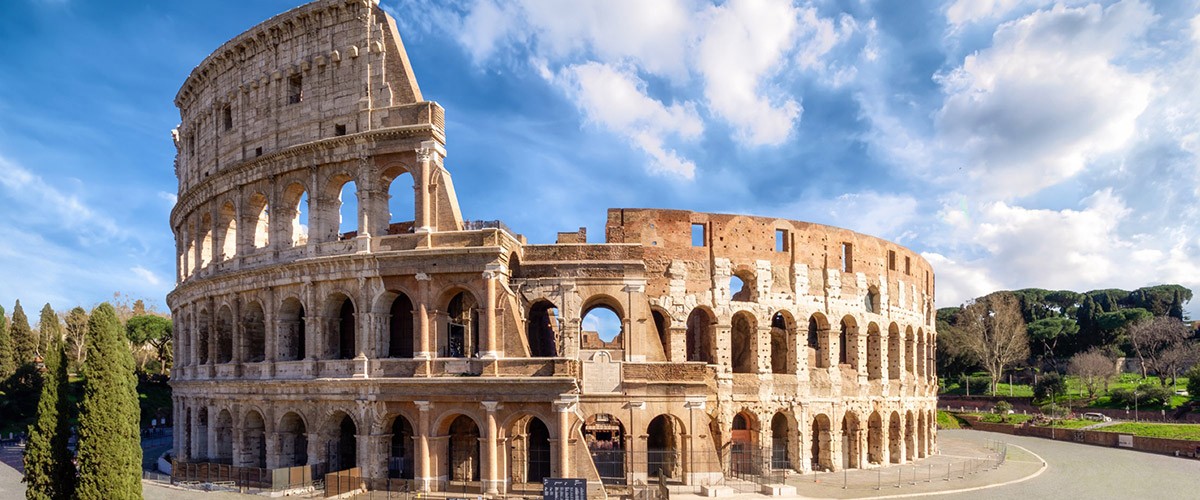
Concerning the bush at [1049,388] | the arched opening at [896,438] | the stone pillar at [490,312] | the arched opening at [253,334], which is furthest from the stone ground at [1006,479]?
the bush at [1049,388]

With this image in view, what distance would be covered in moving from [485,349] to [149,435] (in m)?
35.5

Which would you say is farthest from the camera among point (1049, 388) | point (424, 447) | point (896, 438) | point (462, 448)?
point (1049, 388)

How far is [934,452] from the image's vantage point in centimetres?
4025

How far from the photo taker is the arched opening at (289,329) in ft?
95.4

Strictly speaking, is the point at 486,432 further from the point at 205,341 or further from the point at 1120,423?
the point at 1120,423

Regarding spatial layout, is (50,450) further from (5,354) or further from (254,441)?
(5,354)

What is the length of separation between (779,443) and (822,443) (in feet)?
6.11

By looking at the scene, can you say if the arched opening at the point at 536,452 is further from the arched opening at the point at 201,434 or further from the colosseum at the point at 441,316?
the arched opening at the point at 201,434

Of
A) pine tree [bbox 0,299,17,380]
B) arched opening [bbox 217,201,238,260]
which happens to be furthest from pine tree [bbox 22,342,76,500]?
pine tree [bbox 0,299,17,380]

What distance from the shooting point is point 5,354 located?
5244cm

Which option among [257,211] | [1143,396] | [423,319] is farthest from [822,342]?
[1143,396]

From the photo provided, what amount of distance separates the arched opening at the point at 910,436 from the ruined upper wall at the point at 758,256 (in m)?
5.58

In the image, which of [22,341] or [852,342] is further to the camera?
[22,341]

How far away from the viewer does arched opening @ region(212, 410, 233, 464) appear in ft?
103
